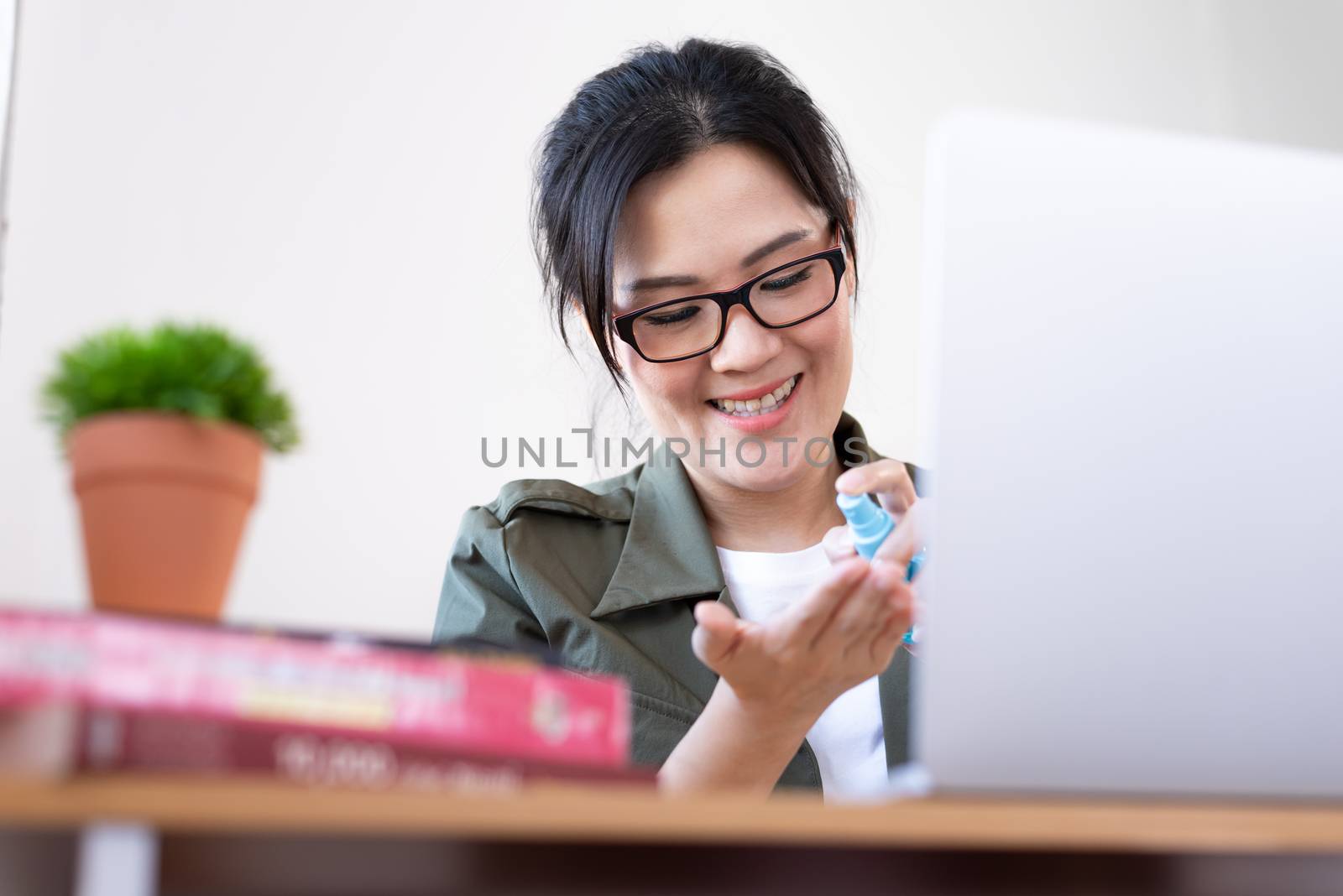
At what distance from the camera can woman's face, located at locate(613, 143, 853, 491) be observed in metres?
1.61

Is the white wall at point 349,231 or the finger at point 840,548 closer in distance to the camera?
the finger at point 840,548

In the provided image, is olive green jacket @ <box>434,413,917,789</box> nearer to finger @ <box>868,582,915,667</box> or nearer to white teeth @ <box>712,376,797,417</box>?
white teeth @ <box>712,376,797,417</box>

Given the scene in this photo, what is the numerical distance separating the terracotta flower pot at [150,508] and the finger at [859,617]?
1.15 ft

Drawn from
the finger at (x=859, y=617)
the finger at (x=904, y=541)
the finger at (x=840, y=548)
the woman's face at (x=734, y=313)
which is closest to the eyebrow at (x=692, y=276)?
the woman's face at (x=734, y=313)

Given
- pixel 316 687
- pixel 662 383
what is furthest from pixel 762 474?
pixel 316 687

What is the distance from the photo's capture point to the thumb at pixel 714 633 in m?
0.73

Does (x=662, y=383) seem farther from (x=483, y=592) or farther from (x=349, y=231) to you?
(x=349, y=231)

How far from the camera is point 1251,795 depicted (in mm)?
650

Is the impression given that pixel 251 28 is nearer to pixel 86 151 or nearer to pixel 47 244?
pixel 86 151

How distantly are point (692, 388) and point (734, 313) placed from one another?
0.13 metres

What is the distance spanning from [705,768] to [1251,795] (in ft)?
1.59

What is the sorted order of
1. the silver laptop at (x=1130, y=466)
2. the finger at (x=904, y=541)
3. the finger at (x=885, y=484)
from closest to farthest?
1. the silver laptop at (x=1130, y=466)
2. the finger at (x=904, y=541)
3. the finger at (x=885, y=484)

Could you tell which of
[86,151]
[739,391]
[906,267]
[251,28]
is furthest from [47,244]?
[906,267]

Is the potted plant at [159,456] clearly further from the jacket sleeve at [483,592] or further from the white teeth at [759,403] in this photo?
the white teeth at [759,403]
